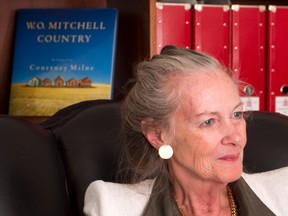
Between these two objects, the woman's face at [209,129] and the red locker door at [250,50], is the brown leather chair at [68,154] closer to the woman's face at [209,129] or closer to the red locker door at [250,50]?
the woman's face at [209,129]

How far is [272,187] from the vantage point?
1467 mm

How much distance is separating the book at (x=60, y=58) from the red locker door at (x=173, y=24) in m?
0.15

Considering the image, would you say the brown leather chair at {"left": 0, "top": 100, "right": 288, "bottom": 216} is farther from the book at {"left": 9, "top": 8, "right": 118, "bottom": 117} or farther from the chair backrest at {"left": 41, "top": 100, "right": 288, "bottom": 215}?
the book at {"left": 9, "top": 8, "right": 118, "bottom": 117}

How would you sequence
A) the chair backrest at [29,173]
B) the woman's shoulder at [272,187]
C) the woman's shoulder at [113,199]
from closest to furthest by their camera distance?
the chair backrest at [29,173] → the woman's shoulder at [113,199] → the woman's shoulder at [272,187]

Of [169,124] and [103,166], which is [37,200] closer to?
[103,166]

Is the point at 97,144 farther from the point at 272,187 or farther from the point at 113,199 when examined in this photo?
the point at 272,187

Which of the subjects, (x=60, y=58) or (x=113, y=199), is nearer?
(x=113, y=199)

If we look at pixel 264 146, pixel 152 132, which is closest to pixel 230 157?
pixel 152 132

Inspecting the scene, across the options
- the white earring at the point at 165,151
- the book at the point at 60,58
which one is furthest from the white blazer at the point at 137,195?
the book at the point at 60,58

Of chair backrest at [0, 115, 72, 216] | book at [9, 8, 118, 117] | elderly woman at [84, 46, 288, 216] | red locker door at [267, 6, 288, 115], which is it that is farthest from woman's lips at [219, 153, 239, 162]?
red locker door at [267, 6, 288, 115]

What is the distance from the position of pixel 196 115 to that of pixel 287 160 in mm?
420

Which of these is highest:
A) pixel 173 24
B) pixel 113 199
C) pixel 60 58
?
pixel 173 24

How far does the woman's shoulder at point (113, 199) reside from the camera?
133 centimetres

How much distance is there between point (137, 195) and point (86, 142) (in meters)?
0.18
